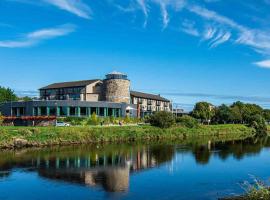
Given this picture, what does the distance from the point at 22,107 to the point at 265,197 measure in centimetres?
7189

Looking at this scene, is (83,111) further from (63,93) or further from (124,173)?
(124,173)

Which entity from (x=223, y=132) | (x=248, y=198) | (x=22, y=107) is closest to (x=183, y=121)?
(x=223, y=132)

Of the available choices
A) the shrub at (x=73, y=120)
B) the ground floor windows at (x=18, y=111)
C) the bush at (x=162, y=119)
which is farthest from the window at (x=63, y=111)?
the bush at (x=162, y=119)

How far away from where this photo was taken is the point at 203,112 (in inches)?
4715

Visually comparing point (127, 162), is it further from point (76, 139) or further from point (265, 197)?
point (265, 197)

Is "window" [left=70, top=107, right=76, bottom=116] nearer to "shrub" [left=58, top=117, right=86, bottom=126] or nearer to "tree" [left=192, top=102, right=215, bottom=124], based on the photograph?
"shrub" [left=58, top=117, right=86, bottom=126]

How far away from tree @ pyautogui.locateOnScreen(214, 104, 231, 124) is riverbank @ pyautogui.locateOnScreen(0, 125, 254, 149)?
36591 mm

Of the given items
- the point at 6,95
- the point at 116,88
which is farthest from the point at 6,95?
the point at 116,88

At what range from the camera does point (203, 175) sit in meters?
32.7

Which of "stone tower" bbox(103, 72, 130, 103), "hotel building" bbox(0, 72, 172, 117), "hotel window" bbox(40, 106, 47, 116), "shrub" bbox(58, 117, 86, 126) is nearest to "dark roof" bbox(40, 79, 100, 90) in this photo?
"hotel building" bbox(0, 72, 172, 117)

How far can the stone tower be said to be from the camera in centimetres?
9900

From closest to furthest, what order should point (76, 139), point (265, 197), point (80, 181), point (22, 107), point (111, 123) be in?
point (265, 197) < point (80, 181) < point (76, 139) < point (111, 123) < point (22, 107)

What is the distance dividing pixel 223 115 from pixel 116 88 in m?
38.6

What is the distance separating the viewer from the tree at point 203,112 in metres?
120
